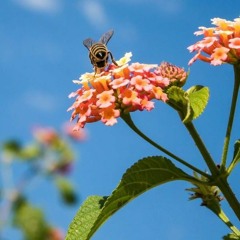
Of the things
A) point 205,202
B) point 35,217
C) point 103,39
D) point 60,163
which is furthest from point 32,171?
point 205,202

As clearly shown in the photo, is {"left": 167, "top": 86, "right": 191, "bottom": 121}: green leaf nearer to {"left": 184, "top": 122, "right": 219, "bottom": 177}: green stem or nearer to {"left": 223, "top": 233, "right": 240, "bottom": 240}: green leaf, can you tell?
{"left": 184, "top": 122, "right": 219, "bottom": 177}: green stem

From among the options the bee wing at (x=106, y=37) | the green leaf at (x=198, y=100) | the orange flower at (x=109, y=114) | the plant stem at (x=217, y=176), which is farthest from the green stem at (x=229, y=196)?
the bee wing at (x=106, y=37)

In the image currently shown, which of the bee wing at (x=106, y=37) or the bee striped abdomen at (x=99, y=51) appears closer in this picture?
the bee striped abdomen at (x=99, y=51)

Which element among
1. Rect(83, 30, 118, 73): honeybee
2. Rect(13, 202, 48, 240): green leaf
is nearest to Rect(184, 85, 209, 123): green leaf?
Rect(83, 30, 118, 73): honeybee

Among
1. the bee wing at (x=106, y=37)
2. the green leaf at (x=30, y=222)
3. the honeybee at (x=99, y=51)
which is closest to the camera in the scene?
the honeybee at (x=99, y=51)

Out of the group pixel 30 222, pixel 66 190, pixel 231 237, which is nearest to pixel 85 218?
pixel 231 237

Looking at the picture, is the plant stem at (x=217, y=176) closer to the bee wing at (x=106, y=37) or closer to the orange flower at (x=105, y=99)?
the orange flower at (x=105, y=99)

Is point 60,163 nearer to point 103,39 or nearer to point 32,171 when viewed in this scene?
point 32,171

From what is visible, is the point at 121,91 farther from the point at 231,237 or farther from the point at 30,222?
the point at 30,222
